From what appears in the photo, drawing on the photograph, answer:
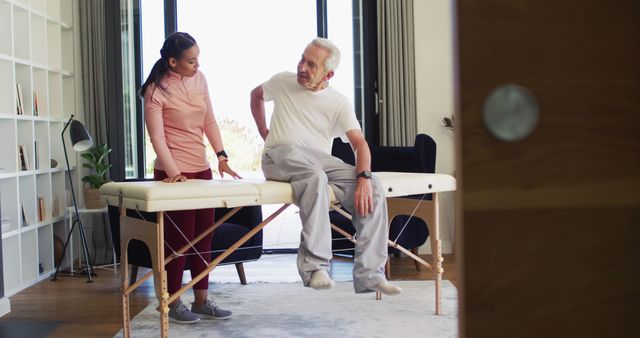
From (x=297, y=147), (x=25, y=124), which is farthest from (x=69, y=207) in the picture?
(x=297, y=147)

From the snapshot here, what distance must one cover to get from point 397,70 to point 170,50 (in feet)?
8.09

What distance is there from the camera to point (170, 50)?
10.1 ft

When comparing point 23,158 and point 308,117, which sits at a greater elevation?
point 308,117

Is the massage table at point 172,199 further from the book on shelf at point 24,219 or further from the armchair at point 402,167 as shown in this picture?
the book on shelf at point 24,219

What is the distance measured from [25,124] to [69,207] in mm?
657

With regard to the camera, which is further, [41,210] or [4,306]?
[41,210]

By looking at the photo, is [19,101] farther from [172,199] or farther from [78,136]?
[172,199]

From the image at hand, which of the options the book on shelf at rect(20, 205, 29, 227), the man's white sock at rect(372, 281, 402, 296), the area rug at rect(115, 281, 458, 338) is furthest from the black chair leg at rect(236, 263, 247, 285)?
the man's white sock at rect(372, 281, 402, 296)

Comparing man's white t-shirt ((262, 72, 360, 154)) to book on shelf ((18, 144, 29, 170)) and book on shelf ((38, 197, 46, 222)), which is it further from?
book on shelf ((38, 197, 46, 222))

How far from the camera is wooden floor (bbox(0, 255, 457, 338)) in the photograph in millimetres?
3285

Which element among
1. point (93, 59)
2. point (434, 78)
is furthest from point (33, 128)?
point (434, 78)

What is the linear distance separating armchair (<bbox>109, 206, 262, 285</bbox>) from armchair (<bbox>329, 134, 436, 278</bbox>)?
51cm

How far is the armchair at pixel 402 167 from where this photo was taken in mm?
4441

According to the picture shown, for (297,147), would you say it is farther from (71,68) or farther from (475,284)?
(71,68)
